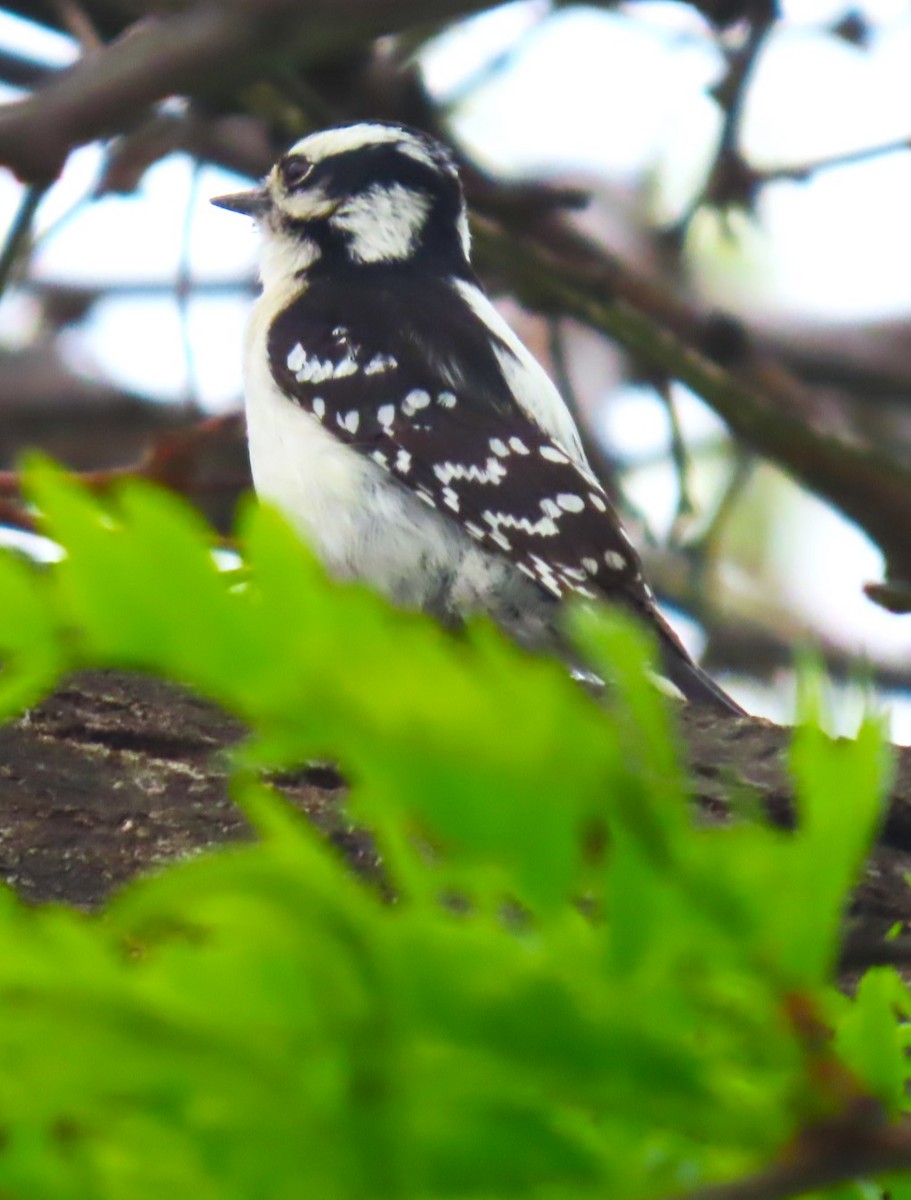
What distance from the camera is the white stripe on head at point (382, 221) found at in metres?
5.12

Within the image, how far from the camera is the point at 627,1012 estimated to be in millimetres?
752

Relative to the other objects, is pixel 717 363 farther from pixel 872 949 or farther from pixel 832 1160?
pixel 832 1160

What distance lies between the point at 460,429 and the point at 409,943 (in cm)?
348

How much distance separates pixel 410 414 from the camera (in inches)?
165

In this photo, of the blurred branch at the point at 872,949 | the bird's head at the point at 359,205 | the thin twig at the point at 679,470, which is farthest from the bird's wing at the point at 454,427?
the blurred branch at the point at 872,949

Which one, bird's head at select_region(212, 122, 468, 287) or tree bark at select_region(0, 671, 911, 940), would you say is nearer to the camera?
tree bark at select_region(0, 671, 911, 940)

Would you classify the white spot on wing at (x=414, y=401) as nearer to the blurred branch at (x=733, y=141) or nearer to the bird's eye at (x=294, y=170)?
the blurred branch at (x=733, y=141)

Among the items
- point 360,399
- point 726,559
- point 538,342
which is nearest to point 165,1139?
point 360,399

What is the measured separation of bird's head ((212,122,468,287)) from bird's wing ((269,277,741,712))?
265 mm

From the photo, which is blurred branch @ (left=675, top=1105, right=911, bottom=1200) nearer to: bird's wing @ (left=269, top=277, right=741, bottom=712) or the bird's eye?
bird's wing @ (left=269, top=277, right=741, bottom=712)

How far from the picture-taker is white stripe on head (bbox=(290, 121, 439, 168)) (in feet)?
16.5

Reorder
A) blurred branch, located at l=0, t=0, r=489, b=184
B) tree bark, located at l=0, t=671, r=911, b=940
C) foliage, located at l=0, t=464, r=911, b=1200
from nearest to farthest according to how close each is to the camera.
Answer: foliage, located at l=0, t=464, r=911, b=1200 < tree bark, located at l=0, t=671, r=911, b=940 < blurred branch, located at l=0, t=0, r=489, b=184

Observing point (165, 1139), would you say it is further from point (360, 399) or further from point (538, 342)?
point (538, 342)

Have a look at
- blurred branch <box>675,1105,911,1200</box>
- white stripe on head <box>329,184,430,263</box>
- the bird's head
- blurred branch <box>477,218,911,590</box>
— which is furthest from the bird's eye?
blurred branch <box>675,1105,911,1200</box>
